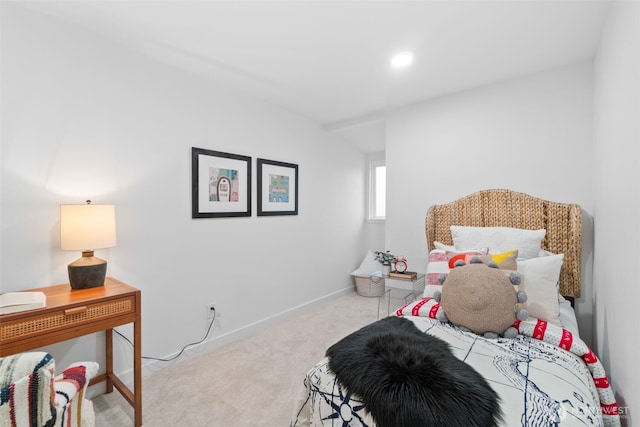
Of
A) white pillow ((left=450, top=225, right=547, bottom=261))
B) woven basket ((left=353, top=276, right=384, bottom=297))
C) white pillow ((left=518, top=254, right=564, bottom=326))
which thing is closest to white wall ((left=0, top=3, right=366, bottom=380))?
woven basket ((left=353, top=276, right=384, bottom=297))

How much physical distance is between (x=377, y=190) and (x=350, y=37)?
294cm

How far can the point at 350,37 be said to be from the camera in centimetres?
198

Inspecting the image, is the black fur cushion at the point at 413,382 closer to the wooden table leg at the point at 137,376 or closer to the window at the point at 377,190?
the wooden table leg at the point at 137,376

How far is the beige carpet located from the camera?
177cm

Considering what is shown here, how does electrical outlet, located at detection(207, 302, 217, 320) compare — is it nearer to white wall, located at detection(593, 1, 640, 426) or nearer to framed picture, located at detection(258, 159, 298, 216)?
framed picture, located at detection(258, 159, 298, 216)

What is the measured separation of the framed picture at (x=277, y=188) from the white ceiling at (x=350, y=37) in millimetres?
823

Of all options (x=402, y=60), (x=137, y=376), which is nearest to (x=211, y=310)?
(x=137, y=376)

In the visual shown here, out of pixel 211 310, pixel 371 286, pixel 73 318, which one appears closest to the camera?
pixel 73 318

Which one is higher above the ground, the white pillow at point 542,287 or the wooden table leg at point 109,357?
the white pillow at point 542,287

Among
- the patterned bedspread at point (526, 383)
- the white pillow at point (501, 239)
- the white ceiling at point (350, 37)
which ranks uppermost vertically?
the white ceiling at point (350, 37)

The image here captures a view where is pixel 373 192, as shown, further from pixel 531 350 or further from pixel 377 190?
pixel 531 350

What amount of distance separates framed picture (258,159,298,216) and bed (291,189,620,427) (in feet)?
5.57

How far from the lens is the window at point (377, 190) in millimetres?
4664

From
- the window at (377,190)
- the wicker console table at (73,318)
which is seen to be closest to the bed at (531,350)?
the wicker console table at (73,318)
